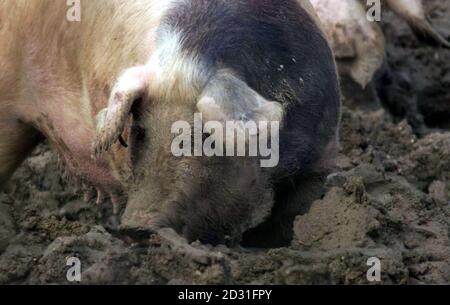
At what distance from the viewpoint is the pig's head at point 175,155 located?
344cm

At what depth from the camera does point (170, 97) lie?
353cm

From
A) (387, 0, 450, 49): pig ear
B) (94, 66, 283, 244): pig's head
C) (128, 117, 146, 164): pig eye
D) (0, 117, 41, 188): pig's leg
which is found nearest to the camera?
(94, 66, 283, 244): pig's head

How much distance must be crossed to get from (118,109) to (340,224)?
3.11ft

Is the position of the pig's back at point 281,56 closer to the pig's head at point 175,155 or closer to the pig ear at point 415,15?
the pig's head at point 175,155

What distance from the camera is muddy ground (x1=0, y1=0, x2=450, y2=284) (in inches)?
136
